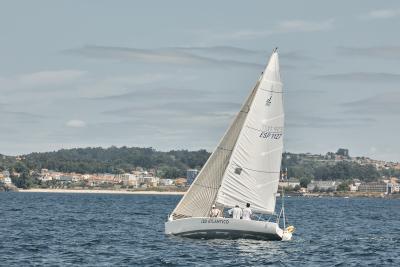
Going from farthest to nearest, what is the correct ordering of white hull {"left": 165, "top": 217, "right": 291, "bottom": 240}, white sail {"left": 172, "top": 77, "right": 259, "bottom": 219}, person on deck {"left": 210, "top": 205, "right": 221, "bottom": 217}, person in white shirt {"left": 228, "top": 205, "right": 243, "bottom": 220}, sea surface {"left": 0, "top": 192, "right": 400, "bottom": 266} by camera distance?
white sail {"left": 172, "top": 77, "right": 259, "bottom": 219} → person on deck {"left": 210, "top": 205, "right": 221, "bottom": 217} → person in white shirt {"left": 228, "top": 205, "right": 243, "bottom": 220} → white hull {"left": 165, "top": 217, "right": 291, "bottom": 240} → sea surface {"left": 0, "top": 192, "right": 400, "bottom": 266}

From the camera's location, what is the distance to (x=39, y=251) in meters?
52.9

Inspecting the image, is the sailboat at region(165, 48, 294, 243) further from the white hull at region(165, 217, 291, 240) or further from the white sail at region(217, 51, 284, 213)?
the white hull at region(165, 217, 291, 240)

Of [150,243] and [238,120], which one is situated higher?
[238,120]

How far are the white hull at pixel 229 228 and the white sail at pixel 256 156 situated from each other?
2046 mm

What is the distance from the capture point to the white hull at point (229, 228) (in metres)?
55.1

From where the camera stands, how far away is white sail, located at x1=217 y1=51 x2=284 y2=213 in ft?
188

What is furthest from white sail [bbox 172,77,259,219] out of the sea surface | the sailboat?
the sea surface

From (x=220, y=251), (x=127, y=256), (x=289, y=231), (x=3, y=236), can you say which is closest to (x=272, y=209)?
(x=289, y=231)

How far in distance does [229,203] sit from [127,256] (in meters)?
8.64

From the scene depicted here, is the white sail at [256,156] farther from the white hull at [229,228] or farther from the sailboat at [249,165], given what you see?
the white hull at [229,228]

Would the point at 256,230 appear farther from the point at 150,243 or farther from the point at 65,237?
the point at 65,237

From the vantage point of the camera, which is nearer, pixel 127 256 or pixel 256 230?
pixel 127 256

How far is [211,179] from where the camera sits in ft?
191

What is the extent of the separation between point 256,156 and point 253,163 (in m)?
0.43
